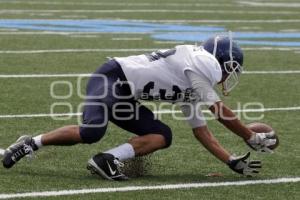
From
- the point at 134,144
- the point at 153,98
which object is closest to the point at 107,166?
the point at 134,144

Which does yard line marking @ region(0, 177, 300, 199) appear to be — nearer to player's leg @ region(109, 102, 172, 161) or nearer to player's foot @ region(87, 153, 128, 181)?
player's foot @ region(87, 153, 128, 181)

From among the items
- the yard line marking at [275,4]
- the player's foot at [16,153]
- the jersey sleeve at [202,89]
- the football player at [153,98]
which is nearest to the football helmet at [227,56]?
the football player at [153,98]

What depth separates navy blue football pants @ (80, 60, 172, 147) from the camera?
6.19 metres

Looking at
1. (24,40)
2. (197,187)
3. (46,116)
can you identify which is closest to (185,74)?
(197,187)

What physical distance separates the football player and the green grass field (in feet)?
0.58

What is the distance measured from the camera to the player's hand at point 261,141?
6293 millimetres

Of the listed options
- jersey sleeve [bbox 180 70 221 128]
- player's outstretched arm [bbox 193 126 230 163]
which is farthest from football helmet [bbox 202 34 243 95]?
player's outstretched arm [bbox 193 126 230 163]

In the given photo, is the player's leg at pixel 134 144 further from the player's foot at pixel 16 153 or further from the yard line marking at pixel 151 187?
the player's foot at pixel 16 153

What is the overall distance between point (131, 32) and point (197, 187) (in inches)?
463

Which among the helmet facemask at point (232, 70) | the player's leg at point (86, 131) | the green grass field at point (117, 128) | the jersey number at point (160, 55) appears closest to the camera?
the green grass field at point (117, 128)

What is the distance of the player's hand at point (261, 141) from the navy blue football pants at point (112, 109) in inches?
Result: 23.9

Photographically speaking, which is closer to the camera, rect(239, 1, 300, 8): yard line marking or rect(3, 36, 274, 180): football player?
rect(3, 36, 274, 180): football player

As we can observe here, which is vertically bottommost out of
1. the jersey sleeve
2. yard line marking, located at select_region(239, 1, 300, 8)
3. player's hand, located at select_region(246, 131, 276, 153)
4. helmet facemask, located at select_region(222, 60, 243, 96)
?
player's hand, located at select_region(246, 131, 276, 153)

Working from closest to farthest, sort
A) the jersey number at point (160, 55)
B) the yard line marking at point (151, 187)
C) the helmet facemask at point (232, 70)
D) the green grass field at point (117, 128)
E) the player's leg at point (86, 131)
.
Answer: the yard line marking at point (151, 187), the green grass field at point (117, 128), the player's leg at point (86, 131), the helmet facemask at point (232, 70), the jersey number at point (160, 55)
